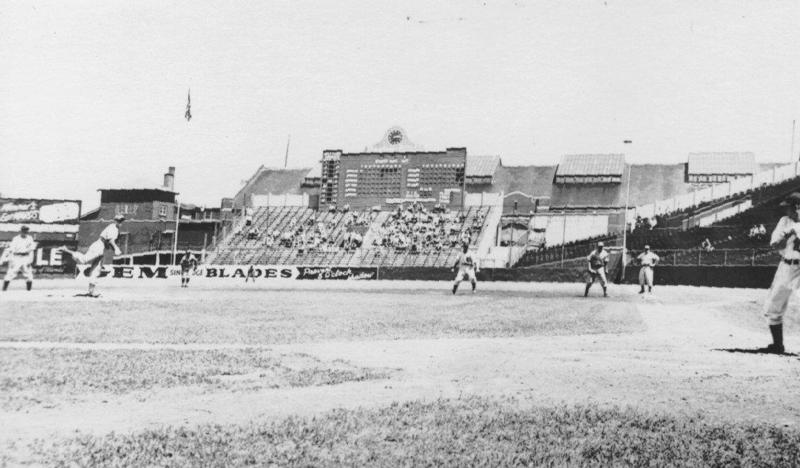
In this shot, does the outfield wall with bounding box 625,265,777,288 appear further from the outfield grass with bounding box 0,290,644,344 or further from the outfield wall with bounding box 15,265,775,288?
the outfield grass with bounding box 0,290,644,344

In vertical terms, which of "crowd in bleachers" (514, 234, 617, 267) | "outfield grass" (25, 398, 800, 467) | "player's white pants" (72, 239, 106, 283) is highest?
"crowd in bleachers" (514, 234, 617, 267)

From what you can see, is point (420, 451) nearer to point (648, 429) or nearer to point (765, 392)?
point (648, 429)

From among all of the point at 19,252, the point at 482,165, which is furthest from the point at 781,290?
the point at 482,165

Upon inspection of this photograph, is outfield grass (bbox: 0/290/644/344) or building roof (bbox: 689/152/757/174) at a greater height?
building roof (bbox: 689/152/757/174)

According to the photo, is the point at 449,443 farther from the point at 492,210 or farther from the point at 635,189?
the point at 635,189

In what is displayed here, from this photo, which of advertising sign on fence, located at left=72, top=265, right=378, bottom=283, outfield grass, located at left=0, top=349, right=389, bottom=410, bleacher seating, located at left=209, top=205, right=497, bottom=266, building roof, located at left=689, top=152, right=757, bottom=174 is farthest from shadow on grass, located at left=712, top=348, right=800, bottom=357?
building roof, located at left=689, top=152, right=757, bottom=174

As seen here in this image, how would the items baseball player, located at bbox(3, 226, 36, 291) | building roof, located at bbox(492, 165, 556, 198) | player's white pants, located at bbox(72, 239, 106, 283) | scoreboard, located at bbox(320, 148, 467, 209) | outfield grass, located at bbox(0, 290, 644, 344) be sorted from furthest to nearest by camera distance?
building roof, located at bbox(492, 165, 556, 198) → scoreboard, located at bbox(320, 148, 467, 209) → baseball player, located at bbox(3, 226, 36, 291) → player's white pants, located at bbox(72, 239, 106, 283) → outfield grass, located at bbox(0, 290, 644, 344)
